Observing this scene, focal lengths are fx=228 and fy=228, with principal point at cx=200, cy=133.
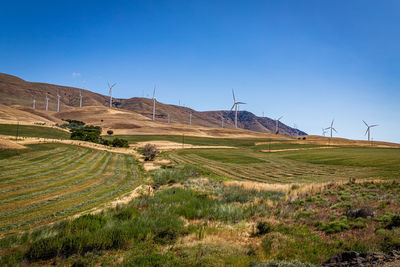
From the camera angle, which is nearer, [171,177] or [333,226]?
[333,226]

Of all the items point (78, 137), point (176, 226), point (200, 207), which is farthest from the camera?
point (78, 137)

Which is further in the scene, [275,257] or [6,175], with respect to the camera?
[6,175]

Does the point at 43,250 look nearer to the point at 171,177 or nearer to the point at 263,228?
the point at 263,228

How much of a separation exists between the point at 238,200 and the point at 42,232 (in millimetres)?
13293

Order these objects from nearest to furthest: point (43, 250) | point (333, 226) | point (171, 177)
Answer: point (43, 250)
point (333, 226)
point (171, 177)

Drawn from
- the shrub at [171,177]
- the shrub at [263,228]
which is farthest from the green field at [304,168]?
the shrub at [263,228]

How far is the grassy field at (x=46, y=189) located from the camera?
1492 centimetres

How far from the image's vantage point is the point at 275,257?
8539 mm

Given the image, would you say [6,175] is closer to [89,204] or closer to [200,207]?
[89,204]

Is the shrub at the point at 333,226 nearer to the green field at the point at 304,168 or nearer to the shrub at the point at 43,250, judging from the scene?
the shrub at the point at 43,250

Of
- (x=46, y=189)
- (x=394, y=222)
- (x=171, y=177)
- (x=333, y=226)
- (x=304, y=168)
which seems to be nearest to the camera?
(x=394, y=222)

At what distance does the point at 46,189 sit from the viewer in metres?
20.8

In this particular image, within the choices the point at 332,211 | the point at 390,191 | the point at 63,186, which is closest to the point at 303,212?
the point at 332,211

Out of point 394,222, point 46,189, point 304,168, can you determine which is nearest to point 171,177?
point 46,189
